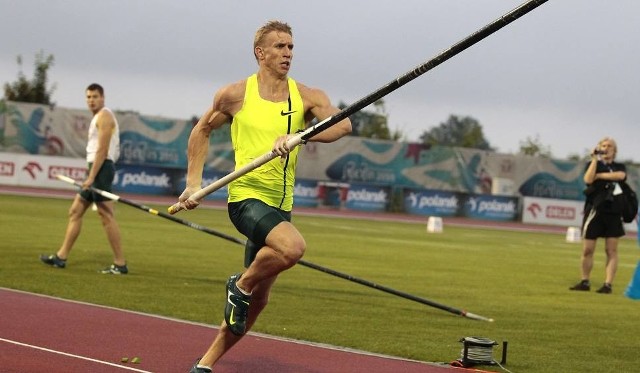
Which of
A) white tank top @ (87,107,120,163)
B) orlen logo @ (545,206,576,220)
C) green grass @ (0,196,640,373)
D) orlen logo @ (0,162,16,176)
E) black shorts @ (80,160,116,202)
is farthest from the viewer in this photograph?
orlen logo @ (545,206,576,220)

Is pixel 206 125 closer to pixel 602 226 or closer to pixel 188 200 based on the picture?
pixel 188 200

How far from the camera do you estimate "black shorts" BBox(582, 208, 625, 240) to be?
1823 cm

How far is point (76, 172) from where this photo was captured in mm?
45188

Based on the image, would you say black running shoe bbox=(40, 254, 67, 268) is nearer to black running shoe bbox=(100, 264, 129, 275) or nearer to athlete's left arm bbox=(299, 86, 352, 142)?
black running shoe bbox=(100, 264, 129, 275)

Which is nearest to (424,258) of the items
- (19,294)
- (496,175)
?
(19,294)

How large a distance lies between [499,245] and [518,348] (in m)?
20.8

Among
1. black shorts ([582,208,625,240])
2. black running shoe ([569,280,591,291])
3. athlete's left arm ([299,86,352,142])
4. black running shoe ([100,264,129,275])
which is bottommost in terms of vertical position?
black running shoe ([100,264,129,275])

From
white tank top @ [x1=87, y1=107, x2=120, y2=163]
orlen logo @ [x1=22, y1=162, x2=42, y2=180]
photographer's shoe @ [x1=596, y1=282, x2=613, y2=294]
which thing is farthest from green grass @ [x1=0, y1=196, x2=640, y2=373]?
orlen logo @ [x1=22, y1=162, x2=42, y2=180]

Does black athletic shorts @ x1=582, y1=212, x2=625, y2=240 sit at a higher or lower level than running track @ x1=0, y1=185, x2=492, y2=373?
higher

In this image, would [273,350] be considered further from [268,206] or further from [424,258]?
[424,258]

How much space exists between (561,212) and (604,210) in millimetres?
35655

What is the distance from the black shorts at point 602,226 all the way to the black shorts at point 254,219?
10.6m

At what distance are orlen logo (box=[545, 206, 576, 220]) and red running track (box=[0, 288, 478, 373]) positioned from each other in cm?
4323

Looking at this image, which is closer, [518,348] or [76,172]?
[518,348]
